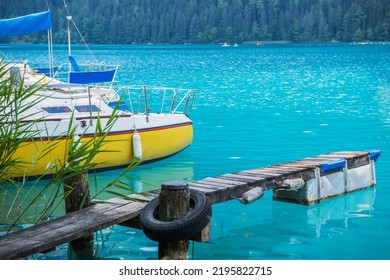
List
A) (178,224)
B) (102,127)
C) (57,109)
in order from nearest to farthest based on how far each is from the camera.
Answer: (178,224) < (102,127) < (57,109)

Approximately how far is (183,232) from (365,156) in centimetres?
546

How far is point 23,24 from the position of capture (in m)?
18.0

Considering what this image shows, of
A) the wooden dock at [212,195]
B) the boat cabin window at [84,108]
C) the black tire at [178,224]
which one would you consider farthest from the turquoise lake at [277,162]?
the boat cabin window at [84,108]

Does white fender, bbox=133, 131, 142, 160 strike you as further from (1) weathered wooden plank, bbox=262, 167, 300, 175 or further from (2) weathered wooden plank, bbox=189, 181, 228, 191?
(2) weathered wooden plank, bbox=189, 181, 228, 191

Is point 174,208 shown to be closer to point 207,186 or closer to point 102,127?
point 207,186

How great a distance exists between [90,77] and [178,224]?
11.8m

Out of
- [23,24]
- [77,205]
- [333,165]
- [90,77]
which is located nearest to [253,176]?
[333,165]

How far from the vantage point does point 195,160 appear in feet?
54.7

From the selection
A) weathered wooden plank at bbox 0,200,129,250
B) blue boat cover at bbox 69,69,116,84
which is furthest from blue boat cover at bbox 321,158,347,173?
blue boat cover at bbox 69,69,116,84

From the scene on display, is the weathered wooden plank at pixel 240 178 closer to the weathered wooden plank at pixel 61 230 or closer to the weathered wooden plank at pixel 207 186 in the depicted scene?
the weathered wooden plank at pixel 207 186

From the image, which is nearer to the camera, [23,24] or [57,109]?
[57,109]

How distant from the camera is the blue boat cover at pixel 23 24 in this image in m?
17.3

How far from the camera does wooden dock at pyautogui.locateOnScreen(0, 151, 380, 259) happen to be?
7.34 metres

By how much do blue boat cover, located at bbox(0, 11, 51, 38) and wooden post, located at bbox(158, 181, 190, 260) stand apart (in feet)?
35.0
